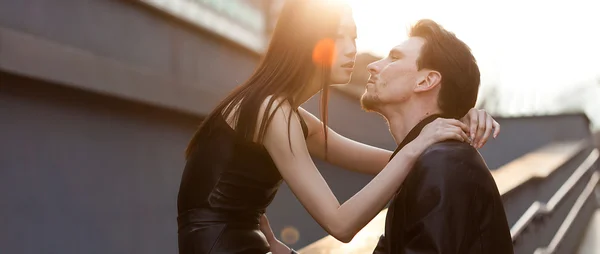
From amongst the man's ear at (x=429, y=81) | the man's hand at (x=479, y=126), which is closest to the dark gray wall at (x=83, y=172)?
the man's ear at (x=429, y=81)

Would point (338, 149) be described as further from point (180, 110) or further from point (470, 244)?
point (180, 110)

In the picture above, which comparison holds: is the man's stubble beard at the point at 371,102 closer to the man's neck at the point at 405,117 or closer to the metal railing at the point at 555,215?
the man's neck at the point at 405,117

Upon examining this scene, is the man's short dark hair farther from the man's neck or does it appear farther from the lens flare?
the lens flare

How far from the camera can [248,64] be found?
7184 mm

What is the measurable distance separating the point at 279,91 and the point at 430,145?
56 cm

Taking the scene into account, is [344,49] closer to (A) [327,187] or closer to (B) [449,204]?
(A) [327,187]

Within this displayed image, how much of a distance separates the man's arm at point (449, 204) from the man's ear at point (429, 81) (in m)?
0.43

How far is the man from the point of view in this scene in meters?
1.67

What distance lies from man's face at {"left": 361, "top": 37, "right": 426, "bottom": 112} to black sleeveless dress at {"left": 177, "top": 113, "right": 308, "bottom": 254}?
56 centimetres

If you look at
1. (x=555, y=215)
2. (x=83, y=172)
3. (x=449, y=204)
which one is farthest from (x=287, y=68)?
(x=555, y=215)

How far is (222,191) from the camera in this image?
6.28 ft

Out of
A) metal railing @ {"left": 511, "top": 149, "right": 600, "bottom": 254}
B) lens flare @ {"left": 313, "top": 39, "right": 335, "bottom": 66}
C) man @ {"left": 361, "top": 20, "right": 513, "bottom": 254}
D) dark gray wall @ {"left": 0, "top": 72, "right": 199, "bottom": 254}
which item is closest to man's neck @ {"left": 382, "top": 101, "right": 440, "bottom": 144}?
man @ {"left": 361, "top": 20, "right": 513, "bottom": 254}

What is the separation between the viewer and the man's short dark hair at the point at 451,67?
2131mm

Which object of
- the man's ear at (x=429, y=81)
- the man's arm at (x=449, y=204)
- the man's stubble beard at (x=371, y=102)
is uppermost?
the man's ear at (x=429, y=81)
